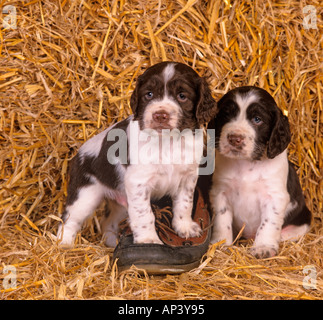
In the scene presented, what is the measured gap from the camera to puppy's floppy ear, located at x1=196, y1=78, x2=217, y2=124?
4.11 meters

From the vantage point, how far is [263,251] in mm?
4418

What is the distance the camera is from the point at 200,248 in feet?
13.7

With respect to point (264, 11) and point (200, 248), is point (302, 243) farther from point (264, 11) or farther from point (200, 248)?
point (264, 11)

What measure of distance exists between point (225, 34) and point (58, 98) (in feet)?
5.90

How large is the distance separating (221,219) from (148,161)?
1031 millimetres

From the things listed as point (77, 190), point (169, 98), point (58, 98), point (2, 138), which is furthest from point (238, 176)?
point (2, 138)

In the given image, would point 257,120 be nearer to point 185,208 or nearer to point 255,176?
point 255,176

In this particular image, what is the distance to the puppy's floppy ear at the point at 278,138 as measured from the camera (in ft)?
14.6

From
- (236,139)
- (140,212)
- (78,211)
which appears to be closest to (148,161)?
(140,212)

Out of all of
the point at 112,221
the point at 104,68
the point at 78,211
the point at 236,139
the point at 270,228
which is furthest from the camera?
the point at 104,68

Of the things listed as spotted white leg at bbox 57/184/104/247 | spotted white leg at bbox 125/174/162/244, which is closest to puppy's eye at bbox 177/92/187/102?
spotted white leg at bbox 125/174/162/244

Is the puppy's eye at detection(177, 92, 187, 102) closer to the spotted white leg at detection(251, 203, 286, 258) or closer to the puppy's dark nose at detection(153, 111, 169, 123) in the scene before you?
the puppy's dark nose at detection(153, 111, 169, 123)

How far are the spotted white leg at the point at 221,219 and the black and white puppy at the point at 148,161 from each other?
37 cm

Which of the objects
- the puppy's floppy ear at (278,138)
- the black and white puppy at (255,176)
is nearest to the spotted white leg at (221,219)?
the black and white puppy at (255,176)
